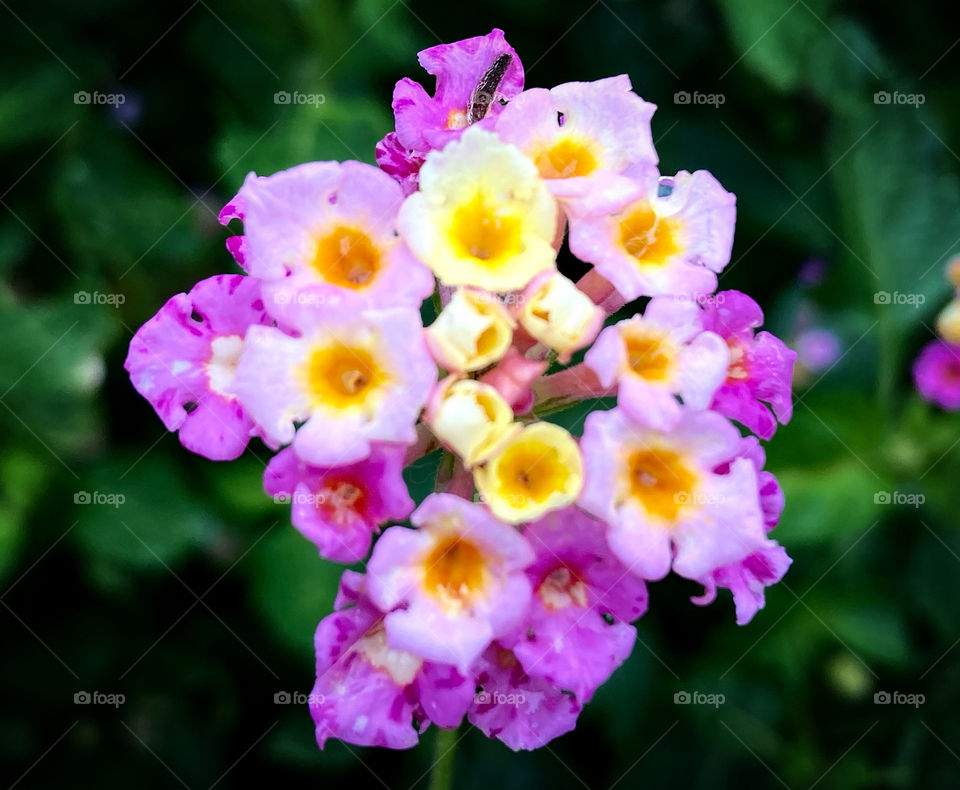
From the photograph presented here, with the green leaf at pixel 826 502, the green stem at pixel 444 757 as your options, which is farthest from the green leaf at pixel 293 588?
the green leaf at pixel 826 502

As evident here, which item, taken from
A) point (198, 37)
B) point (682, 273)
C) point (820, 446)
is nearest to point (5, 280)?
point (198, 37)

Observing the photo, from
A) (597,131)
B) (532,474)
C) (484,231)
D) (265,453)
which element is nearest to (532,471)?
(532,474)

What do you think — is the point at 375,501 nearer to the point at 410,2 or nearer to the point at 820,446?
the point at 820,446

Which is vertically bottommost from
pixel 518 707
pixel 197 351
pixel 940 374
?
pixel 940 374

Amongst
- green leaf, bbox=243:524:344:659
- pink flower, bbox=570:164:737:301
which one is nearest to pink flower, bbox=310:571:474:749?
pink flower, bbox=570:164:737:301

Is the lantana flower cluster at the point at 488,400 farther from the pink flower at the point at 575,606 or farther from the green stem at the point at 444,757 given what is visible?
the green stem at the point at 444,757

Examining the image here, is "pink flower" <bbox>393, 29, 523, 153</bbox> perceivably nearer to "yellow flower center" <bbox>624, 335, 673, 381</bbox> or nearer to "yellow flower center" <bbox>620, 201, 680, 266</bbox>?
"yellow flower center" <bbox>620, 201, 680, 266</bbox>

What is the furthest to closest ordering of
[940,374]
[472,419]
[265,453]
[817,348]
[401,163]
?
[817,348]
[940,374]
[265,453]
[401,163]
[472,419]

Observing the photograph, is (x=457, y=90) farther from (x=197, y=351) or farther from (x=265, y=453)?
(x=265, y=453)
